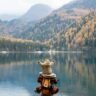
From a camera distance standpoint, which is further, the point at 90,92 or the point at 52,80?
the point at 90,92

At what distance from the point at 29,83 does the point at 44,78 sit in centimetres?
7938

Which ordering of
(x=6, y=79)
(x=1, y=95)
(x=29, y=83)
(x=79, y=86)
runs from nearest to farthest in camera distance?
(x=1, y=95)
(x=79, y=86)
(x=29, y=83)
(x=6, y=79)

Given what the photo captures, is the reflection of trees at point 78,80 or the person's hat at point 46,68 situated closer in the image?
the person's hat at point 46,68

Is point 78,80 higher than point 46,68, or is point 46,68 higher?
point 46,68

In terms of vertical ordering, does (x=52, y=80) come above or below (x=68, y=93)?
above

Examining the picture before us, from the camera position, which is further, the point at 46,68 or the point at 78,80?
the point at 78,80

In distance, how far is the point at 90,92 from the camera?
219ft

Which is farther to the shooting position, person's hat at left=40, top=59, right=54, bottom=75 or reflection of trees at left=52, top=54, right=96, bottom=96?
reflection of trees at left=52, top=54, right=96, bottom=96

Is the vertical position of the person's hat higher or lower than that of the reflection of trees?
higher

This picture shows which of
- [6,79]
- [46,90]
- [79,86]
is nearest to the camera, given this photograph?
[46,90]

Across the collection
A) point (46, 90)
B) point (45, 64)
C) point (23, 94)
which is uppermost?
point (45, 64)

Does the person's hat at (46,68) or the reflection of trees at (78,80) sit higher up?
Result: the person's hat at (46,68)

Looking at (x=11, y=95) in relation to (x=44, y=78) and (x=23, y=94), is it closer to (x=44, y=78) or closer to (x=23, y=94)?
(x=23, y=94)

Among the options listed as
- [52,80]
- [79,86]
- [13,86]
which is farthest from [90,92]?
[52,80]
